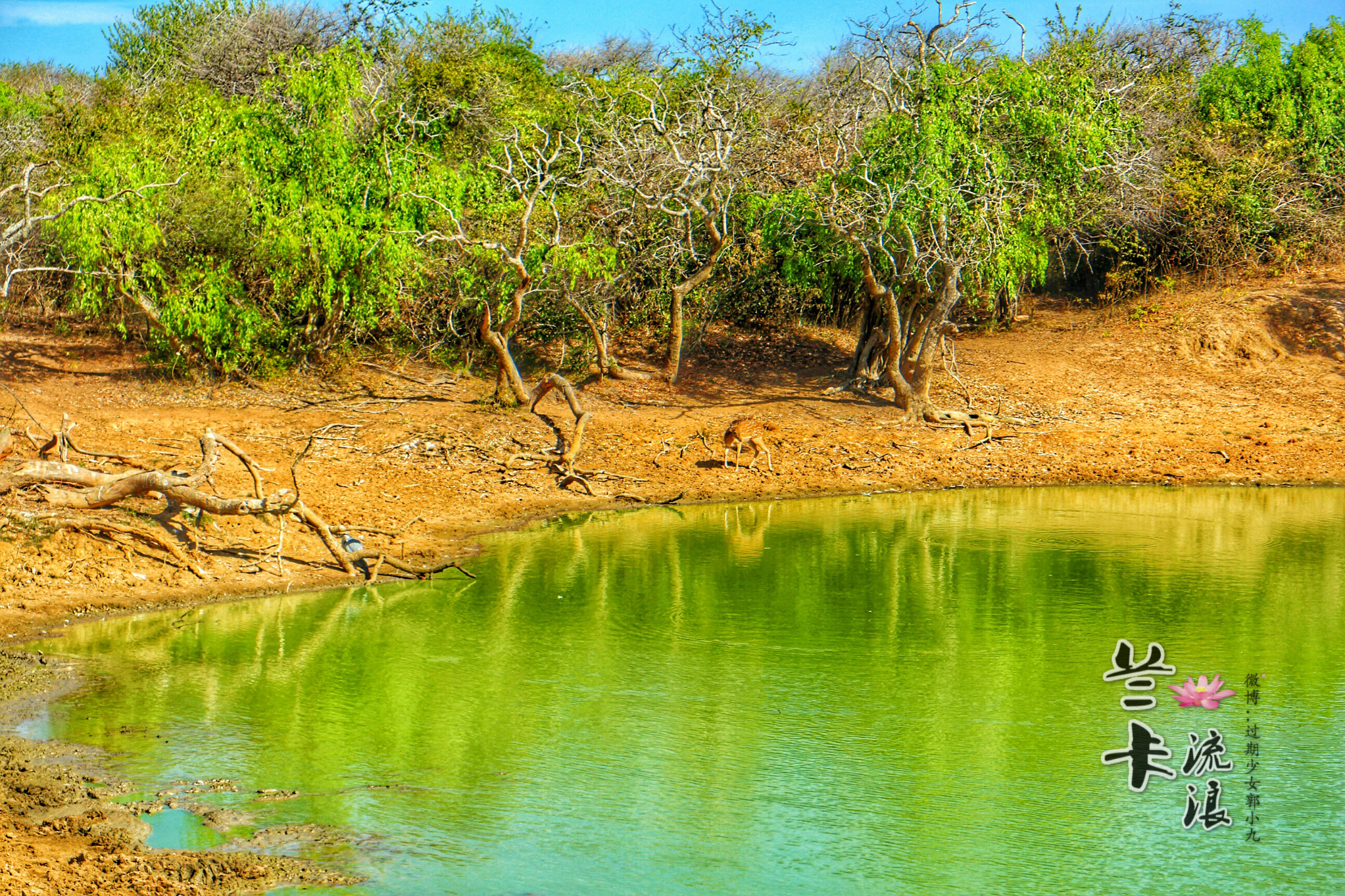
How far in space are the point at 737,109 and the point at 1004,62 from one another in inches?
157

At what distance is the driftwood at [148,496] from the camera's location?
10711 millimetres

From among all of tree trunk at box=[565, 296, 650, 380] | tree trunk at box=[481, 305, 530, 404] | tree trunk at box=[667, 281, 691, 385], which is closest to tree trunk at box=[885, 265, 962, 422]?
tree trunk at box=[667, 281, 691, 385]

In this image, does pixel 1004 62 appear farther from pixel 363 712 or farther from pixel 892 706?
pixel 363 712

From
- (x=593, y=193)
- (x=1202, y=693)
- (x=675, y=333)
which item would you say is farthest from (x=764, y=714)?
(x=593, y=193)

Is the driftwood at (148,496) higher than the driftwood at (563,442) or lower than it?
lower

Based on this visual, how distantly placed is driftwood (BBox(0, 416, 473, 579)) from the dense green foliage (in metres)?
4.45

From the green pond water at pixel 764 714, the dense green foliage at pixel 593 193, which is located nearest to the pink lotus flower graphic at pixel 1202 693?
the green pond water at pixel 764 714

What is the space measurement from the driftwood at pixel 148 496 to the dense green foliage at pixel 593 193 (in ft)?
14.6

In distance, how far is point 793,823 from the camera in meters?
6.34

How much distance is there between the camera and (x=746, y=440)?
53.4 ft

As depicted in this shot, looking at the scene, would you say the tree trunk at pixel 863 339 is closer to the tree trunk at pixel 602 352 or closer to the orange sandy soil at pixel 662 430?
A: the orange sandy soil at pixel 662 430

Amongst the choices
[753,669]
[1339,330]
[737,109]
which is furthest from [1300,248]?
[753,669]

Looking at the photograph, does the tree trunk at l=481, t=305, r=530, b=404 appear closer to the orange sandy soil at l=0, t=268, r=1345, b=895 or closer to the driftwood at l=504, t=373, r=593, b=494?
the driftwood at l=504, t=373, r=593, b=494

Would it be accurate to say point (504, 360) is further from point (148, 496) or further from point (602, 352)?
A: point (148, 496)
